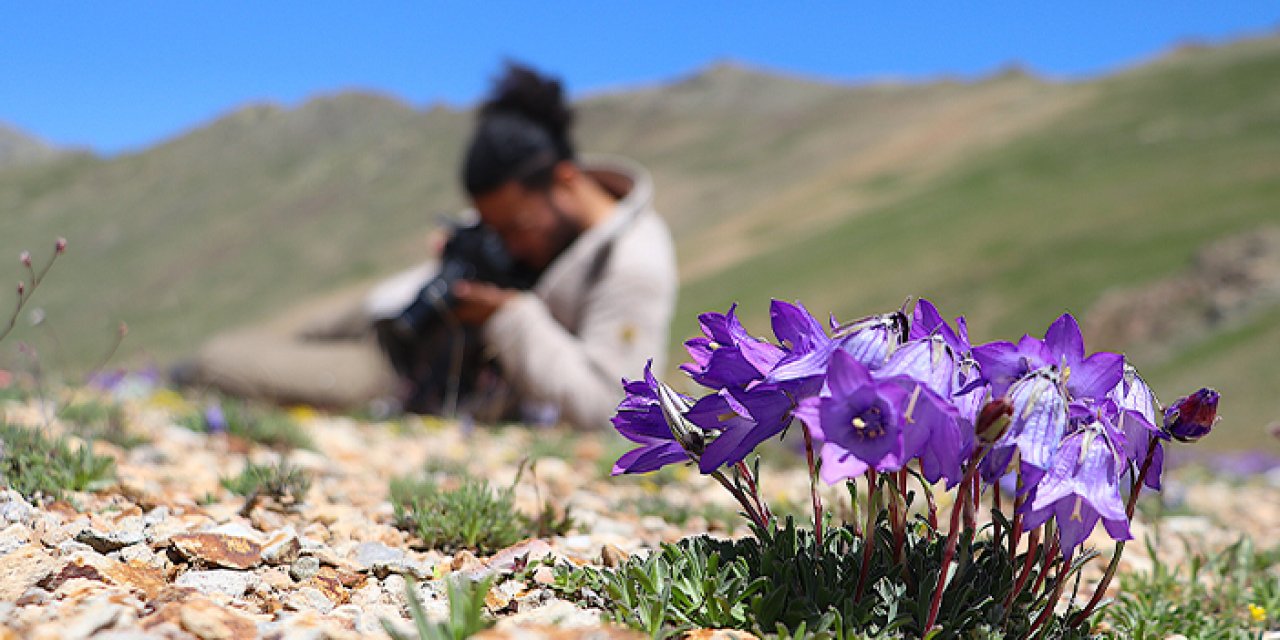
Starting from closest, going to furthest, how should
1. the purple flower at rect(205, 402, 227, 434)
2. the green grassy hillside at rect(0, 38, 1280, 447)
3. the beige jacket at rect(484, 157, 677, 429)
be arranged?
the purple flower at rect(205, 402, 227, 434), the beige jacket at rect(484, 157, 677, 429), the green grassy hillside at rect(0, 38, 1280, 447)

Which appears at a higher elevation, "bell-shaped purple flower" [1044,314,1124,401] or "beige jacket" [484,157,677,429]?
"beige jacket" [484,157,677,429]

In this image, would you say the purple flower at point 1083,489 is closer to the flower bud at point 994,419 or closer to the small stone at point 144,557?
the flower bud at point 994,419

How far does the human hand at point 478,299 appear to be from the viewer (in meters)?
5.78

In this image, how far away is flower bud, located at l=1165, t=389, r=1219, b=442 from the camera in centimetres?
153

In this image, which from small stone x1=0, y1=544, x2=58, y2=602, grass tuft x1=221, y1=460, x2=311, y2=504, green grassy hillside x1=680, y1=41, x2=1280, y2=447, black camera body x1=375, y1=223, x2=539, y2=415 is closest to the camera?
small stone x1=0, y1=544, x2=58, y2=602

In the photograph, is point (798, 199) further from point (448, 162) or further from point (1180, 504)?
point (1180, 504)

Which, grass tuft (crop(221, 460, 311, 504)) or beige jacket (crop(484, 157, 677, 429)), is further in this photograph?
beige jacket (crop(484, 157, 677, 429))

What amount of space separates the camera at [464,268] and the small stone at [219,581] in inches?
164

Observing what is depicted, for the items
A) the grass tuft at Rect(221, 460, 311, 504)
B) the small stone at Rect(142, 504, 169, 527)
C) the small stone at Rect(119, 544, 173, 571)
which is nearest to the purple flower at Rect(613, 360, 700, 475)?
the small stone at Rect(119, 544, 173, 571)

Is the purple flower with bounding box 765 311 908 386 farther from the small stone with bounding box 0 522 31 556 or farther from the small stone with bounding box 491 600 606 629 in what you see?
the small stone with bounding box 0 522 31 556

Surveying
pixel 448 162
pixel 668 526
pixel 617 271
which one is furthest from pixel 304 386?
pixel 448 162

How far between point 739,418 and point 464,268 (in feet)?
15.5

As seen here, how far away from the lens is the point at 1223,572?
2787 mm

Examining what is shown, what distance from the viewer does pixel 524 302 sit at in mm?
5777
